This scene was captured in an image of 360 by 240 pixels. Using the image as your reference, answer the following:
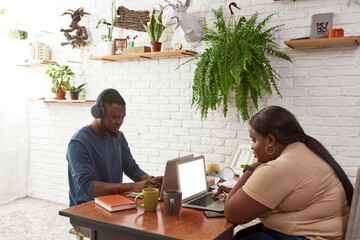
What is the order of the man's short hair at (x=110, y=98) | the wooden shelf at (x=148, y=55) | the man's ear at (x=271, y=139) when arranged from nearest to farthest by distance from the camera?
the man's ear at (x=271, y=139), the man's short hair at (x=110, y=98), the wooden shelf at (x=148, y=55)

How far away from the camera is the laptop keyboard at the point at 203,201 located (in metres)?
1.74

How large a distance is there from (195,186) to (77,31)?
2605mm

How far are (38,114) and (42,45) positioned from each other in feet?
2.78

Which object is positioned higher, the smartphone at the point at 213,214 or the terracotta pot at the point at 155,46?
the terracotta pot at the point at 155,46

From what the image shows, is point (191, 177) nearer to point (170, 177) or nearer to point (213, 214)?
point (170, 177)

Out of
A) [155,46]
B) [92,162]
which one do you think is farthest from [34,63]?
[92,162]

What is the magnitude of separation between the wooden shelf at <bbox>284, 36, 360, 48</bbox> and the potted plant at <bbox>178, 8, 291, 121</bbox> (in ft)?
0.48

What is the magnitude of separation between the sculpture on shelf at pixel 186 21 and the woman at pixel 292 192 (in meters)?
1.56

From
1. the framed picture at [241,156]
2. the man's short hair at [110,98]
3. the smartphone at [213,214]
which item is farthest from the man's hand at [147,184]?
the framed picture at [241,156]

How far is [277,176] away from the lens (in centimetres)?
135

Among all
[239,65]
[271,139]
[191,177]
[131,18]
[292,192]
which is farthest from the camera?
[131,18]

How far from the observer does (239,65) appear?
2492 millimetres

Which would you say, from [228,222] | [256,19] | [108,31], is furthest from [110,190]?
[108,31]

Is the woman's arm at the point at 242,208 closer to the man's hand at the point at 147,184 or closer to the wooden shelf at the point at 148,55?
the man's hand at the point at 147,184
